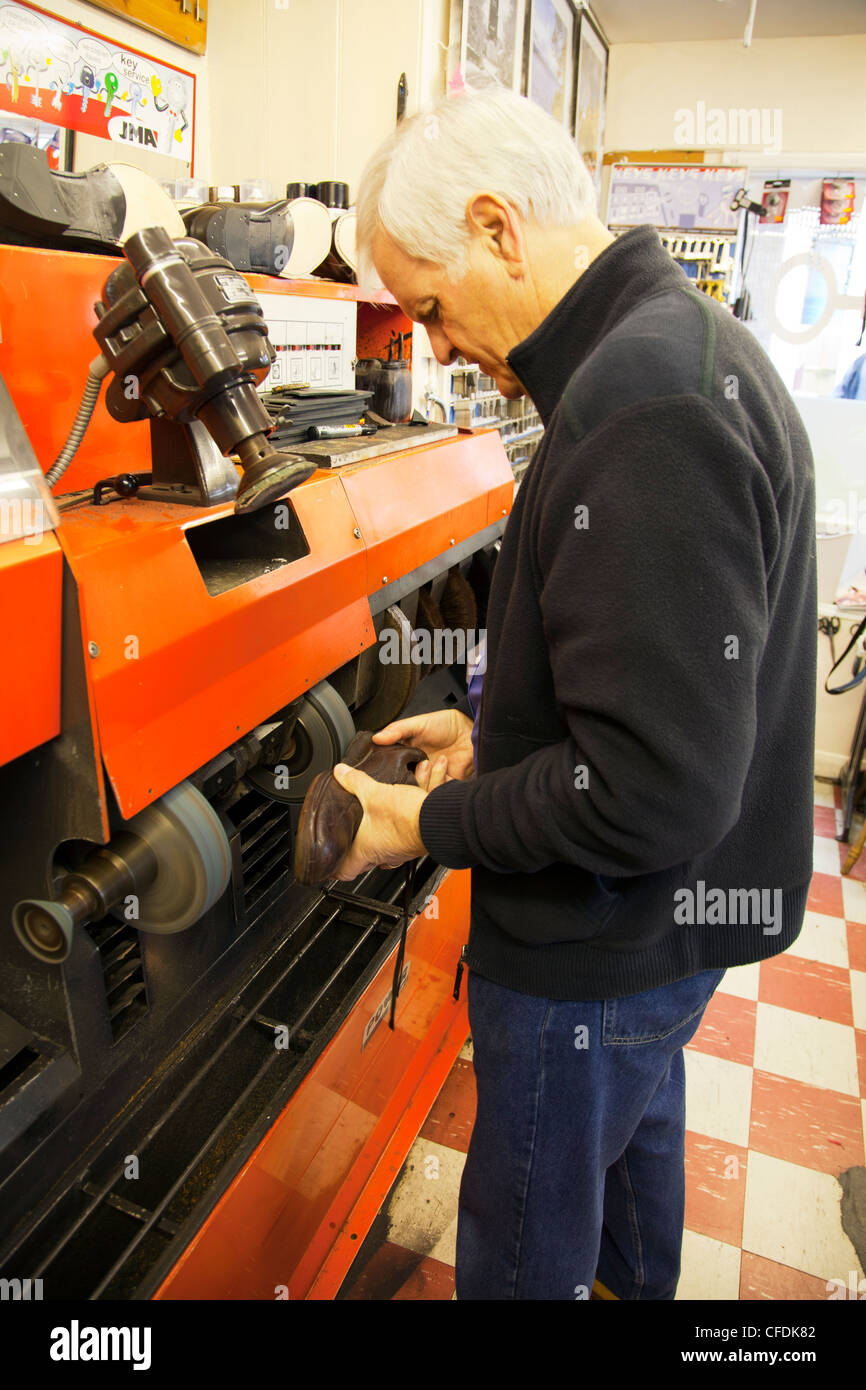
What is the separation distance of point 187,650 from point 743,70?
4863 millimetres

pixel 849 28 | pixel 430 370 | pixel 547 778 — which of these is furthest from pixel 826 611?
pixel 547 778

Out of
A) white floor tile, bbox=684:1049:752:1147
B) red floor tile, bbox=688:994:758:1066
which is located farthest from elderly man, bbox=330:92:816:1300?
red floor tile, bbox=688:994:758:1066

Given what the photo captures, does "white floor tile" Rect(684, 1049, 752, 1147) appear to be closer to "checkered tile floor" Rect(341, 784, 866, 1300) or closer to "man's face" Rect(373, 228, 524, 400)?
"checkered tile floor" Rect(341, 784, 866, 1300)

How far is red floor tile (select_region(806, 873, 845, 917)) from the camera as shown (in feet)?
9.95

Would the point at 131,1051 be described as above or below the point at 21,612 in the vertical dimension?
below

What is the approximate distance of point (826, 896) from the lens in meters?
3.12

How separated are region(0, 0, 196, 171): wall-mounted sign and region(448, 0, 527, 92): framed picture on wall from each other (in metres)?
0.86

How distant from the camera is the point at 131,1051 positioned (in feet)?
4.00

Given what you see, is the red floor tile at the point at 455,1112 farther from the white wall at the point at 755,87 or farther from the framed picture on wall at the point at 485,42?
the white wall at the point at 755,87

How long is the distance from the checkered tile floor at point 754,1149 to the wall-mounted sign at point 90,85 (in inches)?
102

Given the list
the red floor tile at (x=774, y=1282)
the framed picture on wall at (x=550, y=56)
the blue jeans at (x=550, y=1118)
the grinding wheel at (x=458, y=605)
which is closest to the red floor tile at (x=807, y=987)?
the red floor tile at (x=774, y=1282)

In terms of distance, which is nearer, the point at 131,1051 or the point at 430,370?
the point at 131,1051
